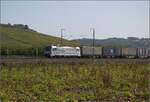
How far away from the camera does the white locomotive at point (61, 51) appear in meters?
67.6

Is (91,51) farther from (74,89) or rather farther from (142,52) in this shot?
(74,89)

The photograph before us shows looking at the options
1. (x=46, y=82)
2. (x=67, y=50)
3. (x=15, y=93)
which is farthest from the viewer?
(x=67, y=50)

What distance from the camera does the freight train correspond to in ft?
224

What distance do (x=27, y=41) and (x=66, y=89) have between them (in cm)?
11180

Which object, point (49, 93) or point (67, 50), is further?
point (67, 50)

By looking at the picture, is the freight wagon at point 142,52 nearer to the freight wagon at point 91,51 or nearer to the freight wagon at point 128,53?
the freight wagon at point 128,53

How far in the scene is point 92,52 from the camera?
70625 millimetres

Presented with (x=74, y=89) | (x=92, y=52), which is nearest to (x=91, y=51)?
(x=92, y=52)

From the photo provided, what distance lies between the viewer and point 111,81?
16562 mm

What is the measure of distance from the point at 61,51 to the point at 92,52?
6550mm

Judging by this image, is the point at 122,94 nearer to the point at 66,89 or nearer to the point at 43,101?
the point at 66,89

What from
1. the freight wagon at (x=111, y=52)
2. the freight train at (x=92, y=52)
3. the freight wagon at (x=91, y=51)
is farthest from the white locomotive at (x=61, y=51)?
the freight wagon at (x=111, y=52)

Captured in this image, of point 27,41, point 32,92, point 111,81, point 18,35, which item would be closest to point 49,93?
point 32,92

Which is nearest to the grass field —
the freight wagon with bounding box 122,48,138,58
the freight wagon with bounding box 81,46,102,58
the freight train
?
the freight train
